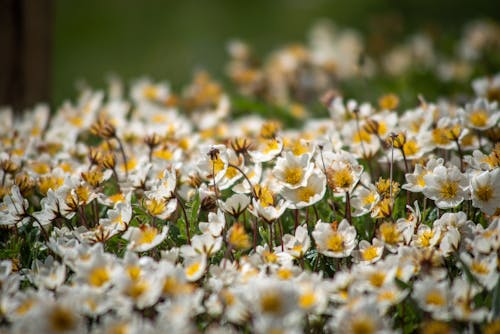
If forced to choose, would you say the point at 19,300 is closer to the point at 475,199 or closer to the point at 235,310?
the point at 235,310

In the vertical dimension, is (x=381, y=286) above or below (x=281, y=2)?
below

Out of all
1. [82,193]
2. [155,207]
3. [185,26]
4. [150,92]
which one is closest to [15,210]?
[82,193]

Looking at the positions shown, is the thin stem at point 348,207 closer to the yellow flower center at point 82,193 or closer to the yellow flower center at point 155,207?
the yellow flower center at point 155,207

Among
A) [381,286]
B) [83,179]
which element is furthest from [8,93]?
[381,286]

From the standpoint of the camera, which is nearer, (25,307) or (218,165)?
(25,307)

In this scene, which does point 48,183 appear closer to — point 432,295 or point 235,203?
point 235,203

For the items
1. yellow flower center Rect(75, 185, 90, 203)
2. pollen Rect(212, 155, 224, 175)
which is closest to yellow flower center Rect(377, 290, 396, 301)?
pollen Rect(212, 155, 224, 175)

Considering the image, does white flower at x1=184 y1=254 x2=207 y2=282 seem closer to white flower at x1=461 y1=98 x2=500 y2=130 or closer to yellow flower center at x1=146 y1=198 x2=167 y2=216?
yellow flower center at x1=146 y1=198 x2=167 y2=216
